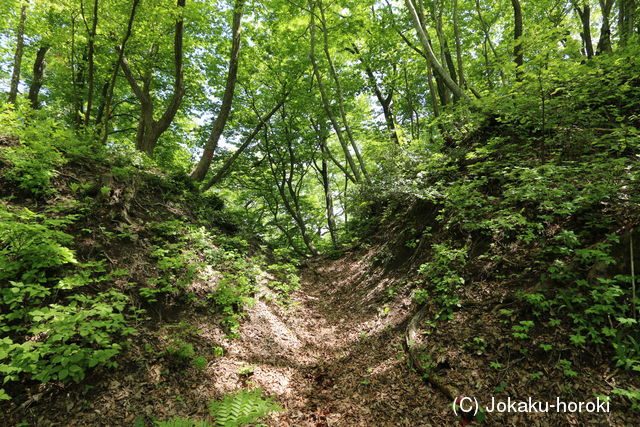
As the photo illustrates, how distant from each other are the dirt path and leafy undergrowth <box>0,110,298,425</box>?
511mm

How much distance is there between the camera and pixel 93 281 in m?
3.94

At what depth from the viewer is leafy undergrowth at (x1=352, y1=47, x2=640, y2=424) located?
288 cm

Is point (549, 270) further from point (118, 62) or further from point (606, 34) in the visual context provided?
point (118, 62)

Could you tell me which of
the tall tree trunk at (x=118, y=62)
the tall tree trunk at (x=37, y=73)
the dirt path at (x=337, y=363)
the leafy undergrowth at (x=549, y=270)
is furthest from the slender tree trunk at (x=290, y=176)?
the tall tree trunk at (x=37, y=73)

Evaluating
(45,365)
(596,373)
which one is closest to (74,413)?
(45,365)

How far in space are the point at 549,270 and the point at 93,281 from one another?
20.4 ft

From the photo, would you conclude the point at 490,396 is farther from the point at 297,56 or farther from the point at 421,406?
the point at 297,56

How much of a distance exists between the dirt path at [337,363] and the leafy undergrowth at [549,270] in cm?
55

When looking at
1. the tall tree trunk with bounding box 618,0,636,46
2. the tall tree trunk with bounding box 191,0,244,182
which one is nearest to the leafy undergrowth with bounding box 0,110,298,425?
the tall tree trunk with bounding box 191,0,244,182

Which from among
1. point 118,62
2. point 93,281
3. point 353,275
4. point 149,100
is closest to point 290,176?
point 149,100

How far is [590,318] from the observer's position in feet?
10.2

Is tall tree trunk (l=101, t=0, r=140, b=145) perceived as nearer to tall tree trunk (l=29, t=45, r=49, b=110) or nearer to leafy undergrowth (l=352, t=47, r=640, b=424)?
tall tree trunk (l=29, t=45, r=49, b=110)

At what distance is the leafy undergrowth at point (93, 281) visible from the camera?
289 centimetres

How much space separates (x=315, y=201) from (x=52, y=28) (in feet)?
48.8
